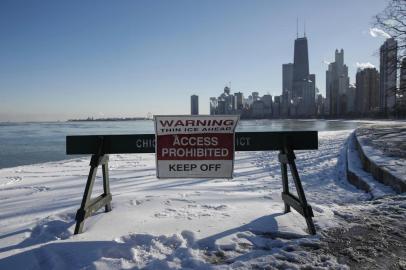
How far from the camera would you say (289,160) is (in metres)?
4.27

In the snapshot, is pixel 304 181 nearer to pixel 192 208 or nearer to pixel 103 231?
pixel 192 208

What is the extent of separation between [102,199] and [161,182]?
336cm

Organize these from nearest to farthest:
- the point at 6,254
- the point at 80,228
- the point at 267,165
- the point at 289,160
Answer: the point at 6,254
the point at 80,228
the point at 289,160
the point at 267,165

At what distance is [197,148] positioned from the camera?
4340 mm

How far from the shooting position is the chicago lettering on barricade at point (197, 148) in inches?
169

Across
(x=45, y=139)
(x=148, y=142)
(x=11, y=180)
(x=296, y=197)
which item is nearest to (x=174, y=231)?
(x=148, y=142)

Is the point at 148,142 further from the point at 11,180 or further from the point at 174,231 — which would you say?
the point at 11,180

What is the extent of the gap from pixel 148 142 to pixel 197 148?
2.06ft

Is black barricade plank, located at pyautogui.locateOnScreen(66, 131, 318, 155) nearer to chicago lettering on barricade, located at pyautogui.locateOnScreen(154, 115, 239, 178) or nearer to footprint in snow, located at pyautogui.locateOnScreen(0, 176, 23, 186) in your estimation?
chicago lettering on barricade, located at pyautogui.locateOnScreen(154, 115, 239, 178)

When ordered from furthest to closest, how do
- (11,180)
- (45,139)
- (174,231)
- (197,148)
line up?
(45,139)
(11,180)
(197,148)
(174,231)

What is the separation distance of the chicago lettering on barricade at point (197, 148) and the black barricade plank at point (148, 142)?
0.49 feet

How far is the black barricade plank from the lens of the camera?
4.38m

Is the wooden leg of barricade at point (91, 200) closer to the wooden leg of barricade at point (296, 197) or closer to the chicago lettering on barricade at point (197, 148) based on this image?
the chicago lettering on barricade at point (197, 148)

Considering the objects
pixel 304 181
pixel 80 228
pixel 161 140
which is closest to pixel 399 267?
pixel 161 140
